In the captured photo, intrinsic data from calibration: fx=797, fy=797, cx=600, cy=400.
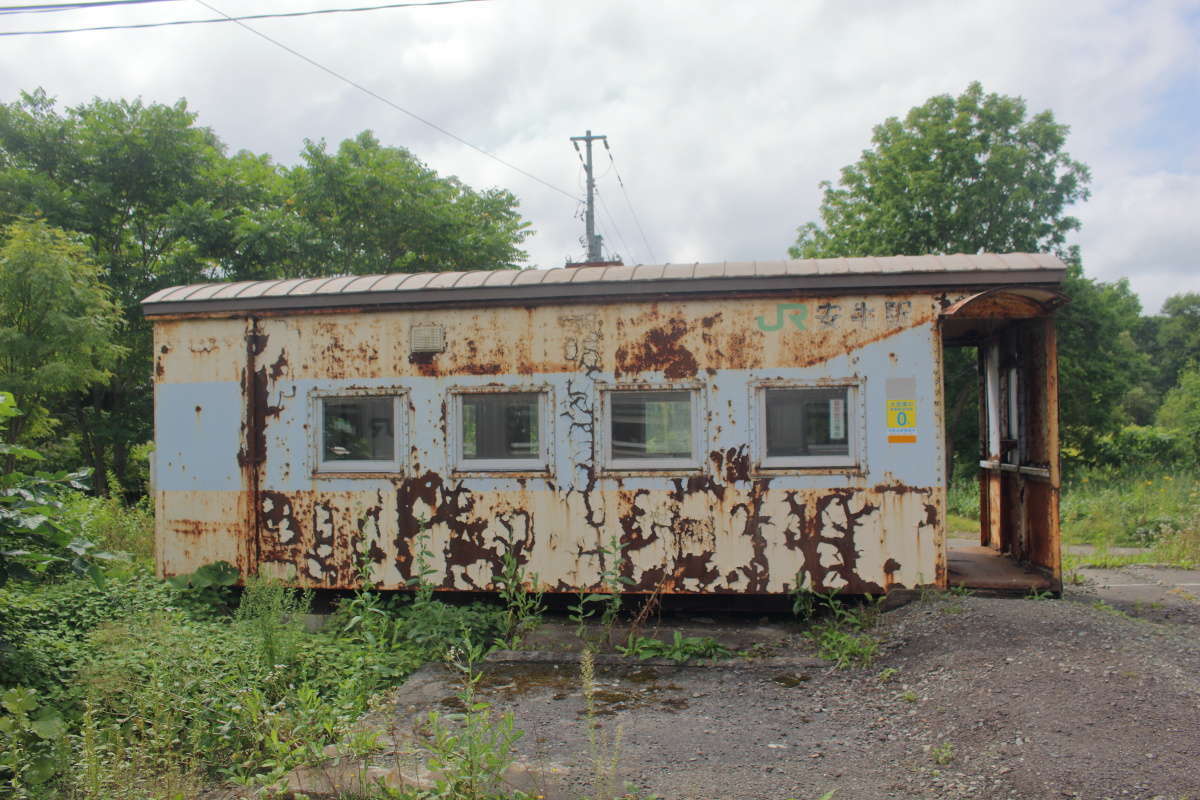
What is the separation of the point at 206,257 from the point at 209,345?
11.4m

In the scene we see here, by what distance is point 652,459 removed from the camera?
6.69m

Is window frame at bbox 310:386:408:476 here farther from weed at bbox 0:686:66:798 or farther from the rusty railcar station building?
weed at bbox 0:686:66:798

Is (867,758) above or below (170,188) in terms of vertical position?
below

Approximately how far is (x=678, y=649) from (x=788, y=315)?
2805 millimetres

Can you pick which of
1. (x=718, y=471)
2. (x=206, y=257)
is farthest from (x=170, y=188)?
(x=718, y=471)

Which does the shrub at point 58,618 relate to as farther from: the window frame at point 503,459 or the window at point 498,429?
the window at point 498,429

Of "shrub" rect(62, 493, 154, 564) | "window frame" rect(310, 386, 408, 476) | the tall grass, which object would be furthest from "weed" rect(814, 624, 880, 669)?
the tall grass

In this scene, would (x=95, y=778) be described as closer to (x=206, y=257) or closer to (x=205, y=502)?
(x=205, y=502)

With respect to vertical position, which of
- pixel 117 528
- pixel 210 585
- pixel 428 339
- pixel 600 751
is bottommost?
pixel 600 751

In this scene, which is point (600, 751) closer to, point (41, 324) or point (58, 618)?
point (58, 618)

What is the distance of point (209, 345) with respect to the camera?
23.7ft

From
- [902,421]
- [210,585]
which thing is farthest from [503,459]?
[902,421]

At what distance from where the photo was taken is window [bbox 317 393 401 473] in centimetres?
698

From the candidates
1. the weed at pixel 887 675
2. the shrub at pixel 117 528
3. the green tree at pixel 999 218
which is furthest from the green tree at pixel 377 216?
the weed at pixel 887 675
